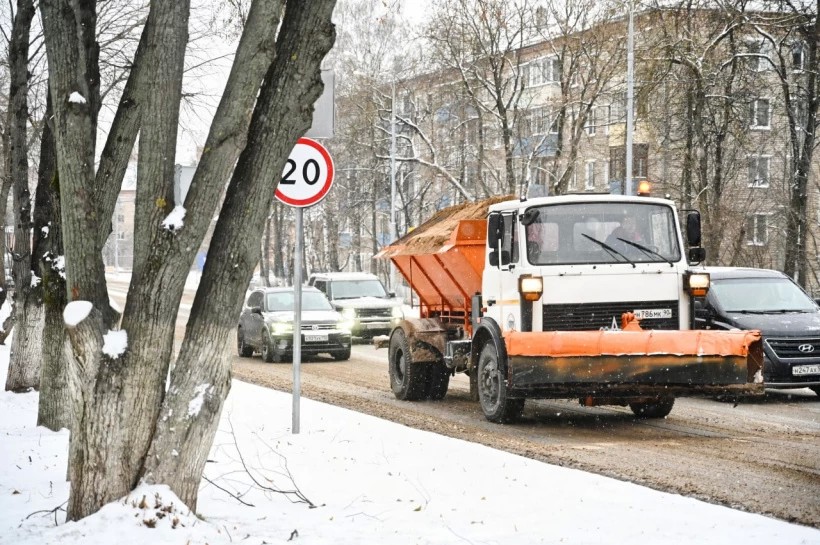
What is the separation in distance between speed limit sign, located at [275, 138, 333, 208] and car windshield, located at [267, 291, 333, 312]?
47.2 feet

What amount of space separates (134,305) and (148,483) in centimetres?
96

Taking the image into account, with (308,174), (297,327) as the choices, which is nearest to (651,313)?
(297,327)

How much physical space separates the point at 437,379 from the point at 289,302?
10.4m

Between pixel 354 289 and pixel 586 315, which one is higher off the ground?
pixel 354 289

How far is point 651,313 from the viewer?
11.5m

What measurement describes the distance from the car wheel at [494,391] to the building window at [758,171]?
80.0ft

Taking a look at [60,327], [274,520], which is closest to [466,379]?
[60,327]

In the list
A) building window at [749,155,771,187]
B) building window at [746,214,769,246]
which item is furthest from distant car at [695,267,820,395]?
building window at [746,214,769,246]

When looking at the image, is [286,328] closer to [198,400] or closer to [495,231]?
[495,231]

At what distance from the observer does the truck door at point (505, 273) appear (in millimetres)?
11703

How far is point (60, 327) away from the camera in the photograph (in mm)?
10367

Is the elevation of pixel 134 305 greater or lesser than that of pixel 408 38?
lesser

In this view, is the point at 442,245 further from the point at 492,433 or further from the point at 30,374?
the point at 30,374

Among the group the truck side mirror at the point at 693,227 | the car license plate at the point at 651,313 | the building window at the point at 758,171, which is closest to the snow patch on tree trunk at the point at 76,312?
the car license plate at the point at 651,313
